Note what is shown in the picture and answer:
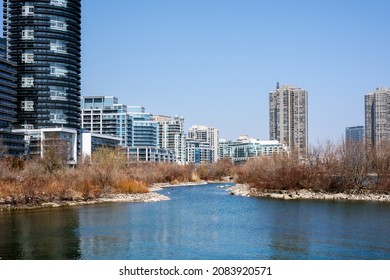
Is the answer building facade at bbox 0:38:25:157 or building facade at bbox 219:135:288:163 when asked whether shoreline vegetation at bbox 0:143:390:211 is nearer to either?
building facade at bbox 0:38:25:157

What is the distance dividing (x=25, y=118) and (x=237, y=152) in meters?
57.2

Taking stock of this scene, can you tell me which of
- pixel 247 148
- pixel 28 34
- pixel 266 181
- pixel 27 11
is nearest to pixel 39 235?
pixel 266 181

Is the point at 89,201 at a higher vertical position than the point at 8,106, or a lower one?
lower

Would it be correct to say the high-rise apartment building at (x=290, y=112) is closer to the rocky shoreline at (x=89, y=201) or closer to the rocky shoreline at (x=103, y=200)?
the rocky shoreline at (x=103, y=200)

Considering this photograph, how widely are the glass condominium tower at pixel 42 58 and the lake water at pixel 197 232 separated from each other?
35.3 m

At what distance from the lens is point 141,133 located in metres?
90.9

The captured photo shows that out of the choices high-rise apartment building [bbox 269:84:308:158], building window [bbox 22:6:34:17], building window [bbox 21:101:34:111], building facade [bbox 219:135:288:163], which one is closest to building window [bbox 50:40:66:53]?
building window [bbox 22:6:34:17]

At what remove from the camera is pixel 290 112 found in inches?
3622

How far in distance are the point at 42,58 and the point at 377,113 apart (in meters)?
33.0

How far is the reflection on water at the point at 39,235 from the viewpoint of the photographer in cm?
1295

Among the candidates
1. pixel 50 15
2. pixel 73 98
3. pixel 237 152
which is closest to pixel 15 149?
pixel 73 98

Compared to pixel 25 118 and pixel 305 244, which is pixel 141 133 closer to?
pixel 25 118

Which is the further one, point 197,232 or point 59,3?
point 59,3

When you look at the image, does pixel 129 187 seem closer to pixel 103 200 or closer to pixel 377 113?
pixel 103 200
